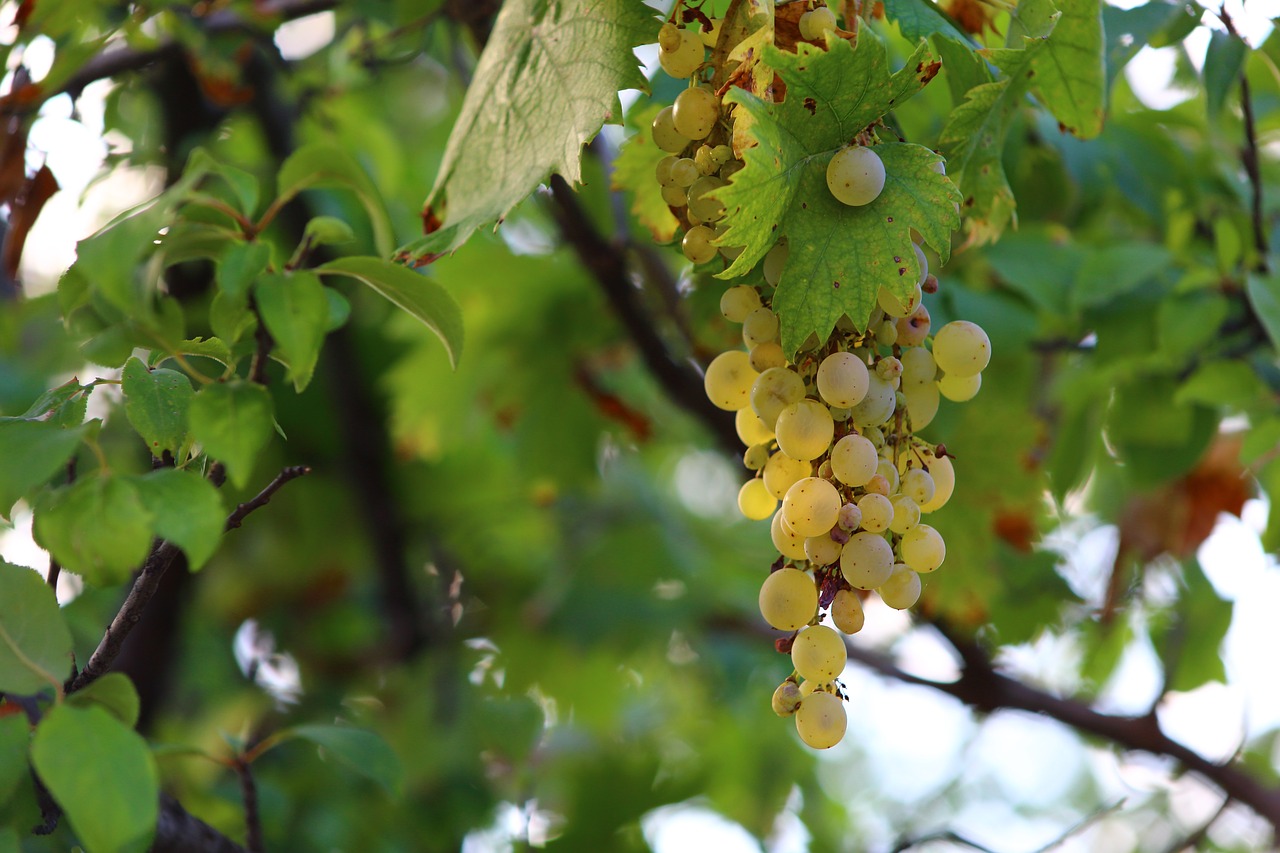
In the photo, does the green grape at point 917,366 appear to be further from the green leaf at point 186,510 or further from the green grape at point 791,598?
the green leaf at point 186,510

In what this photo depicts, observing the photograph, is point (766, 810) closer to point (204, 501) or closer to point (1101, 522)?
point (1101, 522)

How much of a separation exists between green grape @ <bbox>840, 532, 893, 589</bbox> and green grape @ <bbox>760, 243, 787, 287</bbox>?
0.11 metres

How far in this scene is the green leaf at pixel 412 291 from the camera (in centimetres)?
45

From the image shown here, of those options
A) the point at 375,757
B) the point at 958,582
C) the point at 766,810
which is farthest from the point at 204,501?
the point at 766,810

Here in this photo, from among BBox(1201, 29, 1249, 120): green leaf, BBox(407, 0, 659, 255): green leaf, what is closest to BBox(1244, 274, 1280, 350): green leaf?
BBox(1201, 29, 1249, 120): green leaf

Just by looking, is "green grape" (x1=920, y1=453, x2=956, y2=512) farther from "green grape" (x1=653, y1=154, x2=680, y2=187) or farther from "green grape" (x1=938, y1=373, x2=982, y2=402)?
"green grape" (x1=653, y1=154, x2=680, y2=187)

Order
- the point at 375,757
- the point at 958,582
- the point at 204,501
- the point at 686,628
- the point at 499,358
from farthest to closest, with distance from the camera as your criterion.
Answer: the point at 686,628 < the point at 499,358 < the point at 958,582 < the point at 375,757 < the point at 204,501

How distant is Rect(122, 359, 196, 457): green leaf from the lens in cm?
42

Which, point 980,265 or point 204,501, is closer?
point 204,501

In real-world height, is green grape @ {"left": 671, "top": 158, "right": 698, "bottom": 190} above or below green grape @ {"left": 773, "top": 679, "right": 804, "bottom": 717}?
above

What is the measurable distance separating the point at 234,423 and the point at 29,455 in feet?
0.24

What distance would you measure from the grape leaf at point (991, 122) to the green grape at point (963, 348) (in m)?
0.08

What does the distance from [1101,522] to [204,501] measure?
4.44 ft

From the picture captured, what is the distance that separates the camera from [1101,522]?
1471 millimetres
